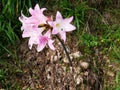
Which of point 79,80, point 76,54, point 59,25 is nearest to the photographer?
point 59,25

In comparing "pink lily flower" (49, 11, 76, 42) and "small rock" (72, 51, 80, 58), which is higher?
"pink lily flower" (49, 11, 76, 42)

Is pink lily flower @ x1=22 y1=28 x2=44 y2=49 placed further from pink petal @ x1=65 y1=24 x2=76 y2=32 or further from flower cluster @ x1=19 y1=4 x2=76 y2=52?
pink petal @ x1=65 y1=24 x2=76 y2=32

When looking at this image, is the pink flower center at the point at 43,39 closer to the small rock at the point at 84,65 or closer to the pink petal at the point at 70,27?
the pink petal at the point at 70,27

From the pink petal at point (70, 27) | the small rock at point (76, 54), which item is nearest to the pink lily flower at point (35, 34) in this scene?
the pink petal at point (70, 27)

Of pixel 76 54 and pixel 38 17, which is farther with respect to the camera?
pixel 76 54

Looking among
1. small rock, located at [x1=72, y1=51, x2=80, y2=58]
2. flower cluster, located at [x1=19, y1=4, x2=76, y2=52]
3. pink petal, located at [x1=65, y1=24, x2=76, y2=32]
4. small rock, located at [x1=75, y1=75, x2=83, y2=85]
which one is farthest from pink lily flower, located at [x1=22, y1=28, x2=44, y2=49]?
small rock, located at [x1=72, y1=51, x2=80, y2=58]

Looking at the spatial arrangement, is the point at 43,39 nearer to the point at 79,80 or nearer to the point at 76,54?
the point at 79,80

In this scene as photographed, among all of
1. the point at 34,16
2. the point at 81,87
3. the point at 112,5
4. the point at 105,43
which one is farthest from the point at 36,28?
the point at 112,5

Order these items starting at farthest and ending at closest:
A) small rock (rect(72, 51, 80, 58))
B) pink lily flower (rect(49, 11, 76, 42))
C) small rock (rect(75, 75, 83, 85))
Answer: small rock (rect(72, 51, 80, 58))
small rock (rect(75, 75, 83, 85))
pink lily flower (rect(49, 11, 76, 42))

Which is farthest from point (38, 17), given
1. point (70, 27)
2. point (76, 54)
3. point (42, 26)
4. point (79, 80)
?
point (76, 54)

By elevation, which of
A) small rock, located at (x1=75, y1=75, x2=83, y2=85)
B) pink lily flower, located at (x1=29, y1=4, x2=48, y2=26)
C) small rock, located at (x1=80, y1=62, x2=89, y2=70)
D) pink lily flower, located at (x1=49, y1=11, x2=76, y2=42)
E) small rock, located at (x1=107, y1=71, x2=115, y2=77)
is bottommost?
small rock, located at (x1=107, y1=71, x2=115, y2=77)

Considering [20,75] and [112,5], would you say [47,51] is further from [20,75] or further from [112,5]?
[112,5]
